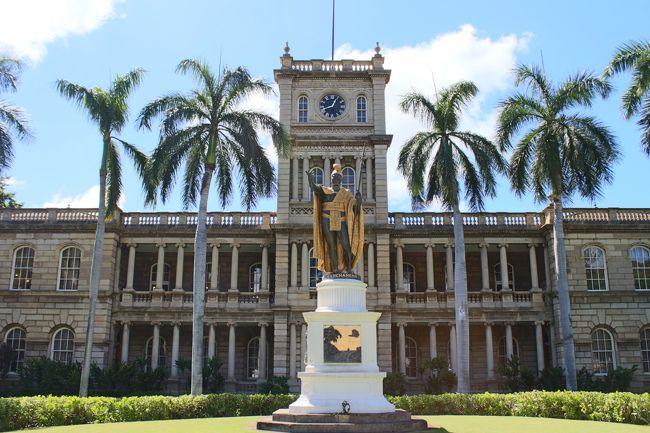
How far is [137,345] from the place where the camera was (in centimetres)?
3431

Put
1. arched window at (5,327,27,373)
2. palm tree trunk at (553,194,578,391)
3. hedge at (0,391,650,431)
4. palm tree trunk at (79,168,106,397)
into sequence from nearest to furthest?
hedge at (0,391,650,431)
palm tree trunk at (553,194,578,391)
palm tree trunk at (79,168,106,397)
arched window at (5,327,27,373)

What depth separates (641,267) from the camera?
105ft

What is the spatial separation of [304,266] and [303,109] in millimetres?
8281

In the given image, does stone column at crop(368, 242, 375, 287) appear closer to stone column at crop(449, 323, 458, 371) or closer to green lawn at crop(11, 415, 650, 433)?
stone column at crop(449, 323, 458, 371)

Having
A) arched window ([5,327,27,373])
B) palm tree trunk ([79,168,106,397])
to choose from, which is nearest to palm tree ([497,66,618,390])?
palm tree trunk ([79,168,106,397])

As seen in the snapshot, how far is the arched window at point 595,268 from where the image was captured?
31625mm

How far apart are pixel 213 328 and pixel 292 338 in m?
4.13

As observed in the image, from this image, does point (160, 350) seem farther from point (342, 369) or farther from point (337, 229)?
point (342, 369)

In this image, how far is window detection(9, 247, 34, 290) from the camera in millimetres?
32344

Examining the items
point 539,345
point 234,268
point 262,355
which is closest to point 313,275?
point 234,268

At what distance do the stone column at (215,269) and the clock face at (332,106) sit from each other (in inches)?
346

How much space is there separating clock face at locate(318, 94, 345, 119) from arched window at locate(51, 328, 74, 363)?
54.7 ft

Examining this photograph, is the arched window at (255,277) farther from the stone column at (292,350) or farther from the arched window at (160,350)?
Result: the arched window at (160,350)

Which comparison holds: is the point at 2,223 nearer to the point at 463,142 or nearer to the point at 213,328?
the point at 213,328
